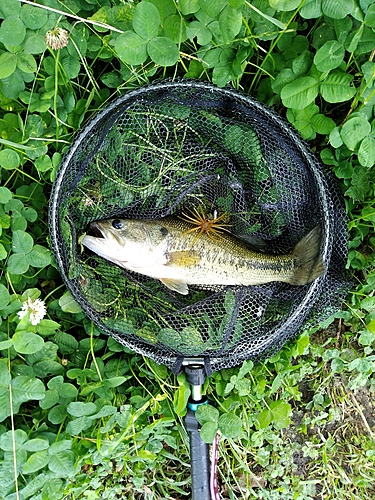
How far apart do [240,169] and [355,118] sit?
50 centimetres

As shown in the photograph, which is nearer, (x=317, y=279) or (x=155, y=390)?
(x=317, y=279)

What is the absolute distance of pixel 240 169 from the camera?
6.93ft

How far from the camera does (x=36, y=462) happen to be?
1.81 metres

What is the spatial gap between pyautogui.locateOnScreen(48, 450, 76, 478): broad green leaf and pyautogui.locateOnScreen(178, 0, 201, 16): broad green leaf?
5.46 ft

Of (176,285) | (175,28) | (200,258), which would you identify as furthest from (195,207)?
(175,28)

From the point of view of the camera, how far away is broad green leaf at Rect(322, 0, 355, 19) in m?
Answer: 1.64

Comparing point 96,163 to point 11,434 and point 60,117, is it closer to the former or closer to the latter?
point 60,117

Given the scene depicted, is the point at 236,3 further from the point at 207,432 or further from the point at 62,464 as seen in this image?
the point at 62,464

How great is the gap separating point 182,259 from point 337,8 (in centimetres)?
107

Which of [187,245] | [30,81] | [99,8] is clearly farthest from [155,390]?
[99,8]

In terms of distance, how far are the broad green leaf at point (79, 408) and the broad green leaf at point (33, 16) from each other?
139cm

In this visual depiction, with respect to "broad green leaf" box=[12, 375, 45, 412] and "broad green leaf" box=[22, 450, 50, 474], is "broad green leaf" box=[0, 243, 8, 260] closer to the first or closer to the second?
"broad green leaf" box=[12, 375, 45, 412]

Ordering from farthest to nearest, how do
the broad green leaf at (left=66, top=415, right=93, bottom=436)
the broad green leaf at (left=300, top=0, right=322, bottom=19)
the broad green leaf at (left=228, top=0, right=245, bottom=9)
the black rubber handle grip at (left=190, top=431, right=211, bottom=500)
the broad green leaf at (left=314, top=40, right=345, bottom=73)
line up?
the black rubber handle grip at (left=190, top=431, right=211, bottom=500) → the broad green leaf at (left=66, top=415, right=93, bottom=436) → the broad green leaf at (left=314, top=40, right=345, bottom=73) → the broad green leaf at (left=300, top=0, right=322, bottom=19) → the broad green leaf at (left=228, top=0, right=245, bottom=9)

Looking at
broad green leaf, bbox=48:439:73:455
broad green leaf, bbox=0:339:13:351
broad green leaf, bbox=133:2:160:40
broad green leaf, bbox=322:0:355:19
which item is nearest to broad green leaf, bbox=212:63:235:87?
broad green leaf, bbox=133:2:160:40
